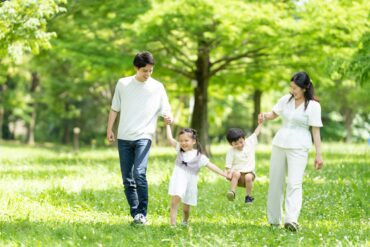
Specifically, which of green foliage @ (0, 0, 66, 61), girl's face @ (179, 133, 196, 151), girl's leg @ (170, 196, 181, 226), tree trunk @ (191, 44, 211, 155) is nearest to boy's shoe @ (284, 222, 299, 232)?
girl's leg @ (170, 196, 181, 226)

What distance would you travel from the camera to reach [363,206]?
440 inches

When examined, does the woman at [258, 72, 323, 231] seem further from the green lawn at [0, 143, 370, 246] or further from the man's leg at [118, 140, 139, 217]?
the man's leg at [118, 140, 139, 217]

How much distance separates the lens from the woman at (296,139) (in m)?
8.80

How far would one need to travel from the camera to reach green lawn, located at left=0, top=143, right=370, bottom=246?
7.90 metres

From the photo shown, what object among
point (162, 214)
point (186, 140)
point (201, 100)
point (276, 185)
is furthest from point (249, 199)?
point (201, 100)

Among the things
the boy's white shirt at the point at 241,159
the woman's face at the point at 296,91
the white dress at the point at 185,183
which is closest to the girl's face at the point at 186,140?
the white dress at the point at 185,183

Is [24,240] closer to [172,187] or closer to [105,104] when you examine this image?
[172,187]

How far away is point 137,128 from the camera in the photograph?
29.9ft

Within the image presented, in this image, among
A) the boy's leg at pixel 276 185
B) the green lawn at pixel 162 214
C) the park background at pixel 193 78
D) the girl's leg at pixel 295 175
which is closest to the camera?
the green lawn at pixel 162 214

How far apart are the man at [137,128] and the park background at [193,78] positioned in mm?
483

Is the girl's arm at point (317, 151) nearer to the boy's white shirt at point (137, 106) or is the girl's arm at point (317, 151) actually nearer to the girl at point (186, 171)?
the girl at point (186, 171)

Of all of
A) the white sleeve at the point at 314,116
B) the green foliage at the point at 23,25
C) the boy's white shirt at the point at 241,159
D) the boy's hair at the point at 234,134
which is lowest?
the boy's white shirt at the point at 241,159

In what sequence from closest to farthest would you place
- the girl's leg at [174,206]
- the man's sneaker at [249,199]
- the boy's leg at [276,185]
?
the girl's leg at [174,206]
the boy's leg at [276,185]
the man's sneaker at [249,199]

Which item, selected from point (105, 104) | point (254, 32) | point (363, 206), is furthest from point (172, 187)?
point (105, 104)
